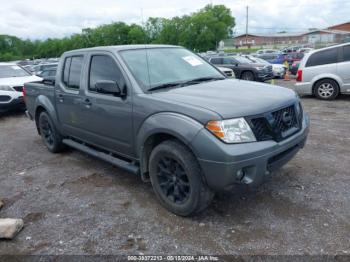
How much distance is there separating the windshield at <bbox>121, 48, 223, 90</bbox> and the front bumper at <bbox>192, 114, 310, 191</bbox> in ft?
3.80

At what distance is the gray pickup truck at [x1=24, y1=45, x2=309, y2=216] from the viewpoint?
2.86m

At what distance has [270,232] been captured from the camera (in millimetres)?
3035

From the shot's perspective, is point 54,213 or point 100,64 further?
point 100,64

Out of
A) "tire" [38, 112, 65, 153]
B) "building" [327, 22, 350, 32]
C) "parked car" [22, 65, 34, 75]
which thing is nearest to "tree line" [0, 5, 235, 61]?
"building" [327, 22, 350, 32]

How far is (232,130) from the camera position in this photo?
2.85 meters

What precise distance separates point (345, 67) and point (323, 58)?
742mm

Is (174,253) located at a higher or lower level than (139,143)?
lower

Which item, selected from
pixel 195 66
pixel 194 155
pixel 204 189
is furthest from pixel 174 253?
pixel 195 66

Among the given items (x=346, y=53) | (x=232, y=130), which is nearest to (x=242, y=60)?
(x=346, y=53)

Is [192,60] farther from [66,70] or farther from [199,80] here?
[66,70]

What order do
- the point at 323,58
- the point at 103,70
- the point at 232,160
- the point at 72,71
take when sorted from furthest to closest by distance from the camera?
1. the point at 323,58
2. the point at 72,71
3. the point at 103,70
4. the point at 232,160

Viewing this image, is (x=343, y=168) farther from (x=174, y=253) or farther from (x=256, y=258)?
(x=174, y=253)

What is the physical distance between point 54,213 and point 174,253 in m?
1.62

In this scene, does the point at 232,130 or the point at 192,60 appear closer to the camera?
A: the point at 232,130
